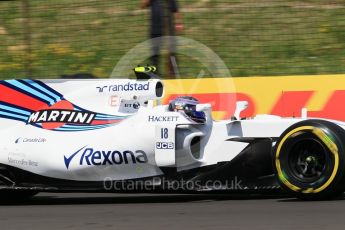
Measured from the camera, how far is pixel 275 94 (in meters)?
9.45

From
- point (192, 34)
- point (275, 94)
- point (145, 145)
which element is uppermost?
point (192, 34)

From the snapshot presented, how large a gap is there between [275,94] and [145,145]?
2.61 meters

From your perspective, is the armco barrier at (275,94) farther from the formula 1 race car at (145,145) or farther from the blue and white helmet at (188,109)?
the formula 1 race car at (145,145)

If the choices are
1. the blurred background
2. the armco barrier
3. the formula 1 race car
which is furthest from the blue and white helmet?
the blurred background

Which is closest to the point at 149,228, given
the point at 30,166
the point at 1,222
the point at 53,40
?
the point at 1,222

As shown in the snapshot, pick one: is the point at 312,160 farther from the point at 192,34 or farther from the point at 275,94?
the point at 192,34

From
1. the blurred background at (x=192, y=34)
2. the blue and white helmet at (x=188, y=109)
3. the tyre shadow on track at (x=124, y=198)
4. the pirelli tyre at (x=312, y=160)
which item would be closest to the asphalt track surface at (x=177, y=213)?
the tyre shadow on track at (x=124, y=198)

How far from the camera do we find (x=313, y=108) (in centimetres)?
922

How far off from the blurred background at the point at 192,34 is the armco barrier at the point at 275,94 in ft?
5.83

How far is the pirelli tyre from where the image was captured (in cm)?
665

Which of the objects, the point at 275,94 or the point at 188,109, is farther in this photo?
the point at 275,94

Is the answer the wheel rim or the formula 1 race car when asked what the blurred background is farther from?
the wheel rim

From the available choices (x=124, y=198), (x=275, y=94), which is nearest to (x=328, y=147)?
(x=124, y=198)

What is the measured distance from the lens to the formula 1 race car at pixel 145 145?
685cm
